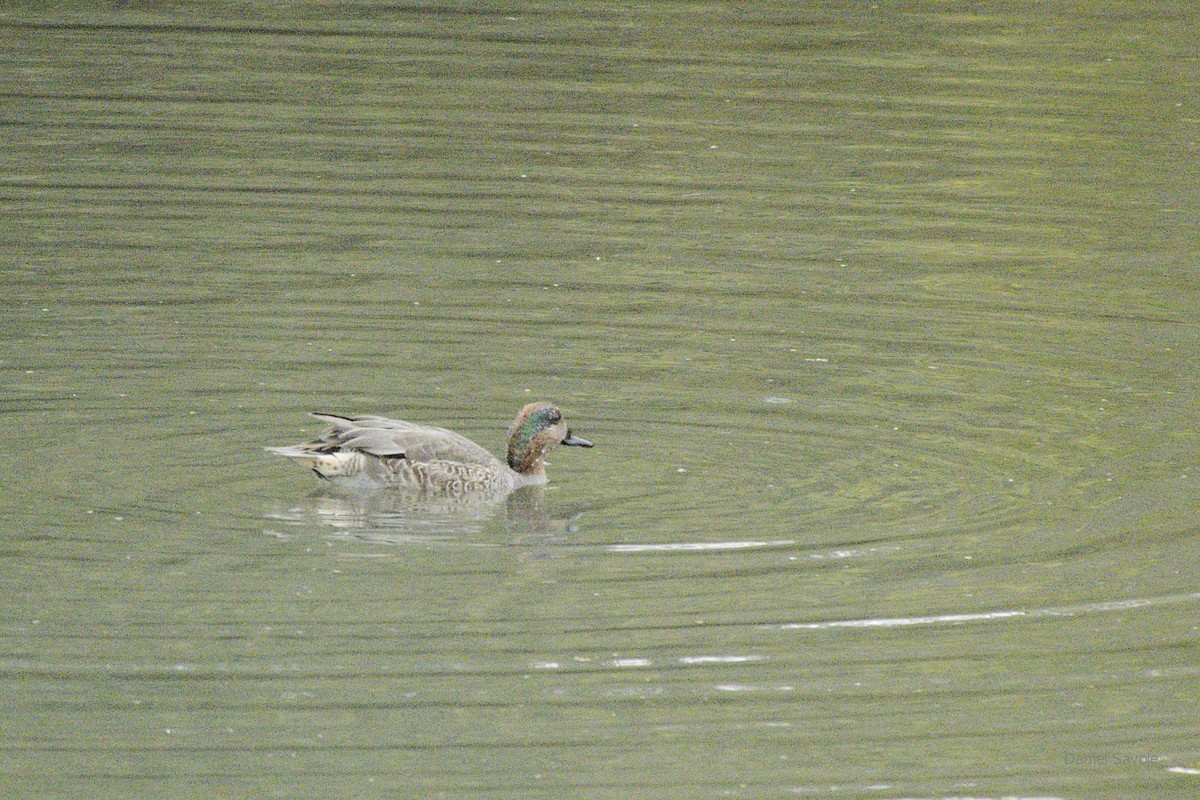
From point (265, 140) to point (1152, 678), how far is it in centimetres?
1093

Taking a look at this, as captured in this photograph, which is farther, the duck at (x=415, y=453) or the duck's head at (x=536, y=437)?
the duck's head at (x=536, y=437)

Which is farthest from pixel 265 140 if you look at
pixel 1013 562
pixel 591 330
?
pixel 1013 562

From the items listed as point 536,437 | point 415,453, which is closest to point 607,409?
point 536,437

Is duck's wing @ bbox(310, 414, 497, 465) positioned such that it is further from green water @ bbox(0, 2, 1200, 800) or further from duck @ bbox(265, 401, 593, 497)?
green water @ bbox(0, 2, 1200, 800)

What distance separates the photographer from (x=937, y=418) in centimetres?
1227

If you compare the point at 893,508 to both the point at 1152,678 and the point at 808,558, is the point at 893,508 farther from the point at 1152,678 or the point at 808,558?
the point at 1152,678

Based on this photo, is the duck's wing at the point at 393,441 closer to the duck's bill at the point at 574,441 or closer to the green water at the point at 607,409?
the green water at the point at 607,409

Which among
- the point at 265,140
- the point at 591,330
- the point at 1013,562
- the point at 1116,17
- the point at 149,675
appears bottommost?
the point at 149,675

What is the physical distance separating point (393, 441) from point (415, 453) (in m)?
0.12

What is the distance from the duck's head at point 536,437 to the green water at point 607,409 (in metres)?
0.22

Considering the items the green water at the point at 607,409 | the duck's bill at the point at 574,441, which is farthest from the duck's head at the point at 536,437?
the green water at the point at 607,409

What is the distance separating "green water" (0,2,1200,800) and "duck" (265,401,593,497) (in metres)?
0.21

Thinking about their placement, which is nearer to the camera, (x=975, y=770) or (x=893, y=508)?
(x=975, y=770)

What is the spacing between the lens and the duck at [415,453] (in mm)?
11039
